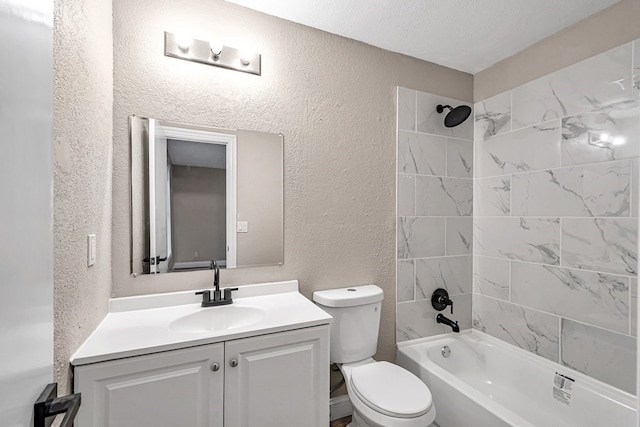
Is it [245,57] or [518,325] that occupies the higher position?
[245,57]

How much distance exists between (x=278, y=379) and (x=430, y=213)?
1.56 meters

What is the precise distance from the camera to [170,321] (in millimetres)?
1388

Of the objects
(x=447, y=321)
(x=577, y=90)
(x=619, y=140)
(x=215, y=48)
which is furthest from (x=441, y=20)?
(x=447, y=321)

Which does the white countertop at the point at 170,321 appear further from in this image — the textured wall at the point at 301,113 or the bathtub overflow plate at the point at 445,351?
the bathtub overflow plate at the point at 445,351

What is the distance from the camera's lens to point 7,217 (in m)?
0.40

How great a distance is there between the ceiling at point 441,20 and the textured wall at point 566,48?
Result: 1.9 inches

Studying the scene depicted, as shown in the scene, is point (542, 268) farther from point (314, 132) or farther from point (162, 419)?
point (162, 419)

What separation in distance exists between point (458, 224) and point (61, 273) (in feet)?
7.83

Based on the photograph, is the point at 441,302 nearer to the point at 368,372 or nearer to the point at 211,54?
the point at 368,372

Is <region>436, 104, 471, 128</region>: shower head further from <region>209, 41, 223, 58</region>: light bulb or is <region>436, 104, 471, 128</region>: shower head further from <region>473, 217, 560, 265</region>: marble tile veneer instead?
<region>209, 41, 223, 58</region>: light bulb

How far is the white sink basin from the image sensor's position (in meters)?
1.49

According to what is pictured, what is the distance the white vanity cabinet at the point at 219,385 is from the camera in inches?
42.0

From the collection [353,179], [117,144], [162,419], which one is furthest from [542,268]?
[117,144]

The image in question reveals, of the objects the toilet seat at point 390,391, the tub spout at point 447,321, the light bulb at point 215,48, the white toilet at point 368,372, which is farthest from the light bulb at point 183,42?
the tub spout at point 447,321
